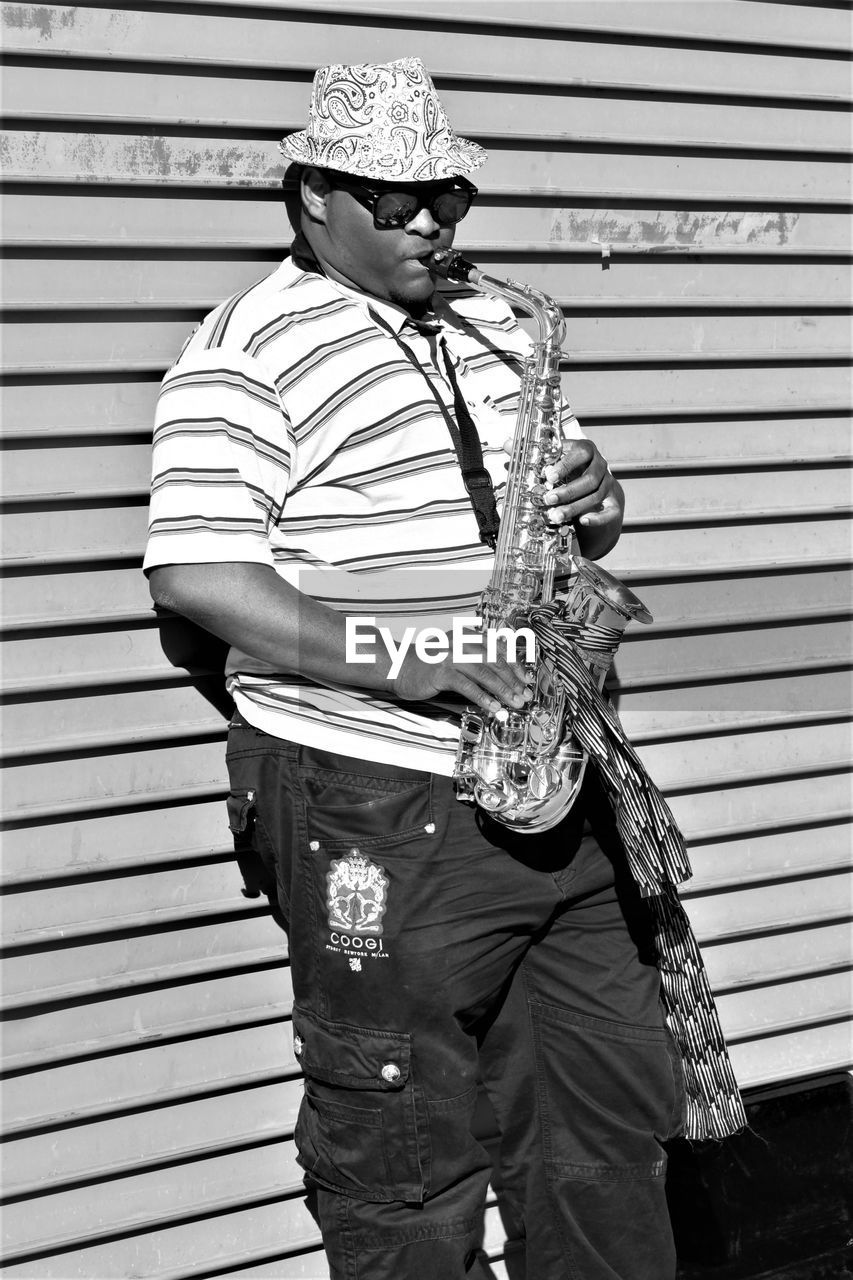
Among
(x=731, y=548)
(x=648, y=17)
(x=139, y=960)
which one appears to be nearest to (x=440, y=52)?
(x=648, y=17)

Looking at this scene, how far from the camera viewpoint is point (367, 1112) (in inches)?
102

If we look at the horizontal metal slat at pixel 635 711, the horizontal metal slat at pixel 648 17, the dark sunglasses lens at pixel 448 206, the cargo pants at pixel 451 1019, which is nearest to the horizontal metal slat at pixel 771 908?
the horizontal metal slat at pixel 635 711

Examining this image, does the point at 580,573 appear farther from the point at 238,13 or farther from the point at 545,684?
the point at 238,13

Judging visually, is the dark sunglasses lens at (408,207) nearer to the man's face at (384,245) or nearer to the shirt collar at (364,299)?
the man's face at (384,245)

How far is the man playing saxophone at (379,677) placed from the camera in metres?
2.56

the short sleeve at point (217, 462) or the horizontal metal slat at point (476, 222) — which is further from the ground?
the horizontal metal slat at point (476, 222)

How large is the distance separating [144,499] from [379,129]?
3.14ft

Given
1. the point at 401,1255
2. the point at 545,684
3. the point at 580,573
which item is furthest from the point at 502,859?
the point at 401,1255

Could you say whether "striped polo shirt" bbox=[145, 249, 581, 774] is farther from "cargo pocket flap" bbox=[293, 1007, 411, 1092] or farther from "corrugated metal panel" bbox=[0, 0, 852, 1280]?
"cargo pocket flap" bbox=[293, 1007, 411, 1092]

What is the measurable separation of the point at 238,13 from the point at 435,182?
25.8 inches

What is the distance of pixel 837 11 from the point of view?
3668 millimetres

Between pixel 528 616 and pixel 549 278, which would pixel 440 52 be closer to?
pixel 549 278

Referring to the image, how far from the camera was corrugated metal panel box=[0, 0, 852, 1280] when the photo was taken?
290 centimetres

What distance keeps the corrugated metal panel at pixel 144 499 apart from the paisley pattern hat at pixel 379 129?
30 cm
